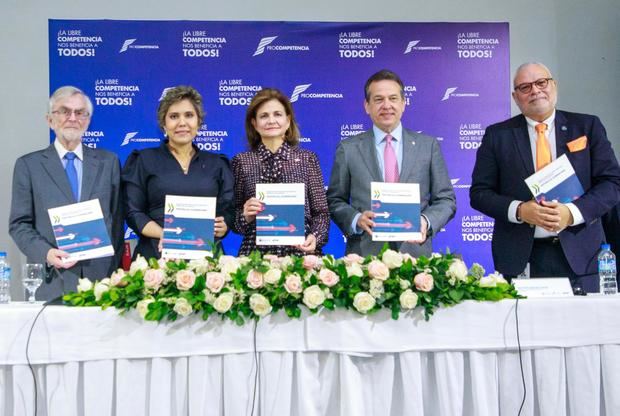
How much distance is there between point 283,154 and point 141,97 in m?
2.43

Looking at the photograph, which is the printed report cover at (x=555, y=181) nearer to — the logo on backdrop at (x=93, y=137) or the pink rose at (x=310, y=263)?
the pink rose at (x=310, y=263)

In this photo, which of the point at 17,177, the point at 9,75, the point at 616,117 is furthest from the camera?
the point at 616,117

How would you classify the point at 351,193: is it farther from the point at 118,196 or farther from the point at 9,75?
the point at 9,75

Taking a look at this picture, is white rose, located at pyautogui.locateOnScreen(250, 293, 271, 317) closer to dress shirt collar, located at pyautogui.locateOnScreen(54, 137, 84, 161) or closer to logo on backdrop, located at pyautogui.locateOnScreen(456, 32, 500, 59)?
dress shirt collar, located at pyautogui.locateOnScreen(54, 137, 84, 161)

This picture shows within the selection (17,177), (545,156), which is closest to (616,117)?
(545,156)

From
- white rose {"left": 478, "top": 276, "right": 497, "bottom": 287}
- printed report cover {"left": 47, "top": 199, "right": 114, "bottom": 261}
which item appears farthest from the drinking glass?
white rose {"left": 478, "top": 276, "right": 497, "bottom": 287}

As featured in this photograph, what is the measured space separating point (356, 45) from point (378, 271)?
3.78 m

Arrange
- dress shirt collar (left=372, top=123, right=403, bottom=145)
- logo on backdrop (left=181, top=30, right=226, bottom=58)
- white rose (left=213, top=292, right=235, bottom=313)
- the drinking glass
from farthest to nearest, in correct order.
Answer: logo on backdrop (left=181, top=30, right=226, bottom=58) → dress shirt collar (left=372, top=123, right=403, bottom=145) → the drinking glass → white rose (left=213, top=292, right=235, bottom=313)

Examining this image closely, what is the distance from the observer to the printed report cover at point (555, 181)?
131 inches

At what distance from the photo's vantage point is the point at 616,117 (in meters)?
6.21

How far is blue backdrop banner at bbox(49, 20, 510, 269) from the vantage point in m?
5.82

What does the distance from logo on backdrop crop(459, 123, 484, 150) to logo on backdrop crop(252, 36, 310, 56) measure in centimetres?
146

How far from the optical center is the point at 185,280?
8.31ft

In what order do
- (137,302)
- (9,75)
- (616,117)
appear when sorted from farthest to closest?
(616,117) < (9,75) < (137,302)
